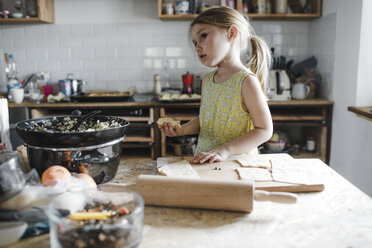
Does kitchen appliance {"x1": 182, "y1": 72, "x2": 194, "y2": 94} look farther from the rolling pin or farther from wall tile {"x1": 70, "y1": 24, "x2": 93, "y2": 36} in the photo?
the rolling pin

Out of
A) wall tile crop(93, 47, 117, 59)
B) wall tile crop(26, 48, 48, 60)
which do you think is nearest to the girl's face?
wall tile crop(93, 47, 117, 59)

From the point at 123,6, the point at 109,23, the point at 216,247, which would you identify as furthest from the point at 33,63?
the point at 216,247

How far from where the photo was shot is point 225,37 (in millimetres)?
1458

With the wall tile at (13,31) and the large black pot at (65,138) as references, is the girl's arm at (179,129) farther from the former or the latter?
the wall tile at (13,31)

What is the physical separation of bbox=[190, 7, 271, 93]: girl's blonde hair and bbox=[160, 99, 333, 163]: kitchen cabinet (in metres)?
1.23

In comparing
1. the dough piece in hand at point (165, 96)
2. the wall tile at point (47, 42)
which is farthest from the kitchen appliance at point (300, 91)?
the wall tile at point (47, 42)

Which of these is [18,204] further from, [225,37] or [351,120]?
[351,120]

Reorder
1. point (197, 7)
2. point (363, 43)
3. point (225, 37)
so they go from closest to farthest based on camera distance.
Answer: point (225, 37), point (363, 43), point (197, 7)

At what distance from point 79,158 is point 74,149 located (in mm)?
33

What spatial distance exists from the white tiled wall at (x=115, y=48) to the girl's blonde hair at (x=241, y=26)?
1.81m

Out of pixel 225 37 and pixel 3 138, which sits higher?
pixel 225 37

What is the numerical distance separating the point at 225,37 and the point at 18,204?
3.47 ft

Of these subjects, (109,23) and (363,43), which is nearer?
(363,43)

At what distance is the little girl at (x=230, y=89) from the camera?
1343mm
